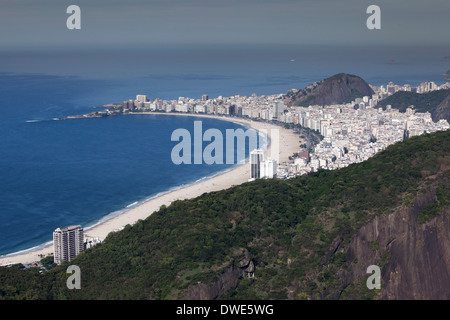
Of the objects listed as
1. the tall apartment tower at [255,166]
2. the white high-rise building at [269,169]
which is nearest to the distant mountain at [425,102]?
the white high-rise building at [269,169]

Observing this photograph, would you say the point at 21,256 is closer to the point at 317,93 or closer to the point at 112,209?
the point at 112,209

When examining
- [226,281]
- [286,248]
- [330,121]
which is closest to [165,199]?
[286,248]

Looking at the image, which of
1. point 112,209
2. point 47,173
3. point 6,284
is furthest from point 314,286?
point 47,173

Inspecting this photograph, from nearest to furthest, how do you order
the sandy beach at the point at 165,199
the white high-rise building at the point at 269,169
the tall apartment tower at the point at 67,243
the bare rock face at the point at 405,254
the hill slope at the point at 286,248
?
the hill slope at the point at 286,248, the bare rock face at the point at 405,254, the tall apartment tower at the point at 67,243, the sandy beach at the point at 165,199, the white high-rise building at the point at 269,169

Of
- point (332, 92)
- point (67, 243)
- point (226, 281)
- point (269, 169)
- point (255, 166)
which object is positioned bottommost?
point (67, 243)

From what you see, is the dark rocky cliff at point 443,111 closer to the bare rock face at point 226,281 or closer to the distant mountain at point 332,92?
the distant mountain at point 332,92

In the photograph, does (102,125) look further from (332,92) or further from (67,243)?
(67,243)
